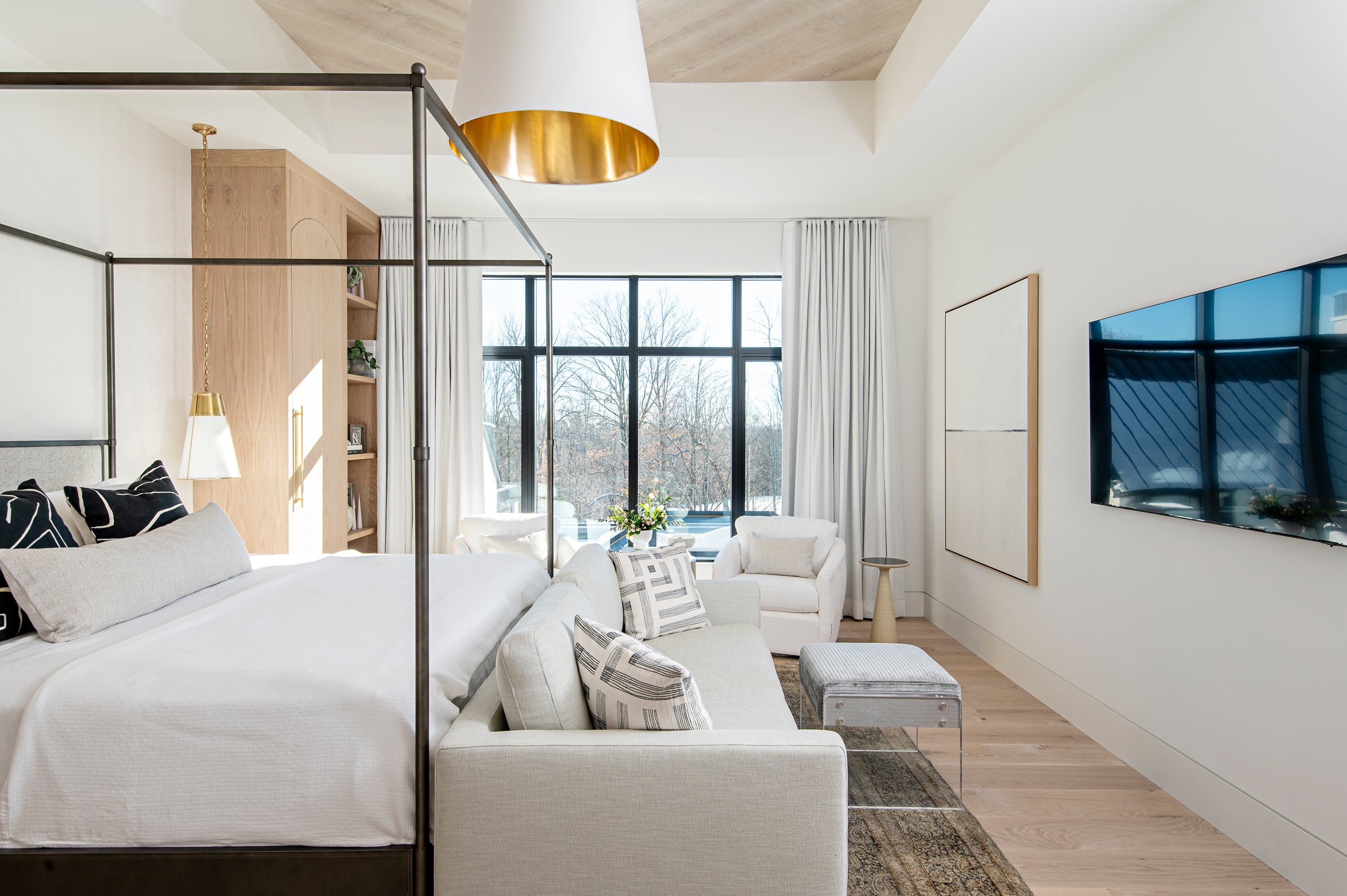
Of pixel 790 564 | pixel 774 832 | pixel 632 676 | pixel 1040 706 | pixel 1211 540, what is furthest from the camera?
pixel 790 564

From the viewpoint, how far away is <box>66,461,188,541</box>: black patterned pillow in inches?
92.4

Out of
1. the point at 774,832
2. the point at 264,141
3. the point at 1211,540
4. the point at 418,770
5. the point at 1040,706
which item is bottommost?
the point at 1040,706

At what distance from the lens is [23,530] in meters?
2.02

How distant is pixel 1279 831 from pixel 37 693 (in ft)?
10.2

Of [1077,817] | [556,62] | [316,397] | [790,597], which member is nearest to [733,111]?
[556,62]

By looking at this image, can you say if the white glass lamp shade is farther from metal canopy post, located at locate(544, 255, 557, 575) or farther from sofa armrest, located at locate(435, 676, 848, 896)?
sofa armrest, located at locate(435, 676, 848, 896)

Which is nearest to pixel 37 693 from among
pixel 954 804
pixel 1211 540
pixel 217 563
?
pixel 217 563

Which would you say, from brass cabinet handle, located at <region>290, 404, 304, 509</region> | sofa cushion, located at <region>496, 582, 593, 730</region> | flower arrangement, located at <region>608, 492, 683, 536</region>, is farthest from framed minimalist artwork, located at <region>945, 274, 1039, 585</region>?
brass cabinet handle, located at <region>290, 404, 304, 509</region>

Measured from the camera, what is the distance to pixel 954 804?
2.39 meters

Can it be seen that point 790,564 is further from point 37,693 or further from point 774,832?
point 37,693

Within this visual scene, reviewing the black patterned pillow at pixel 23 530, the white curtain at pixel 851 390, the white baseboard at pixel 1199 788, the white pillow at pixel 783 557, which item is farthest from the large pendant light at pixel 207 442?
the white baseboard at pixel 1199 788

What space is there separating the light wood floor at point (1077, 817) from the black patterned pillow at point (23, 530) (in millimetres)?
2764

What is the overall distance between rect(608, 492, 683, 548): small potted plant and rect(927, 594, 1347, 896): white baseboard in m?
2.18

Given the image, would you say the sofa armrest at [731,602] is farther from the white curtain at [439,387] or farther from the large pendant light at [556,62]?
the white curtain at [439,387]
